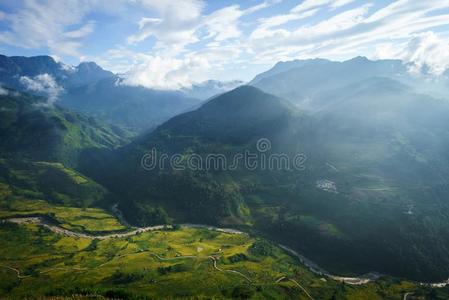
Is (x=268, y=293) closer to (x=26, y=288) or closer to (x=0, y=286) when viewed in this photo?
(x=26, y=288)

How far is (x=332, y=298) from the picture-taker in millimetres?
198000

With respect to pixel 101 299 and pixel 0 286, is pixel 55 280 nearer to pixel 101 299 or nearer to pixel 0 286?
pixel 0 286

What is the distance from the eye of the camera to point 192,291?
184500 mm

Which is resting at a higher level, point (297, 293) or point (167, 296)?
point (167, 296)

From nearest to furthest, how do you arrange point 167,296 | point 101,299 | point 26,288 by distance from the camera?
point 101,299 < point 167,296 < point 26,288

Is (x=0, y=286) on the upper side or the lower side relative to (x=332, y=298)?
upper

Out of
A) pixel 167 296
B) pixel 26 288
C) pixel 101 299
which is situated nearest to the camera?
pixel 101 299

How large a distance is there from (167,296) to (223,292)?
96.5 feet

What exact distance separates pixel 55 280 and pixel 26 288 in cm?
1473

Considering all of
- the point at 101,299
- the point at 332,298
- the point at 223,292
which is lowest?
the point at 332,298

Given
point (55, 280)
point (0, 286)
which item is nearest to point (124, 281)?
point (55, 280)

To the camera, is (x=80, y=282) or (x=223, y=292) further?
(x=80, y=282)

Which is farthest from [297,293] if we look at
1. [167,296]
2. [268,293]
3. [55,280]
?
[55,280]

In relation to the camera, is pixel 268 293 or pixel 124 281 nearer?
pixel 268 293
